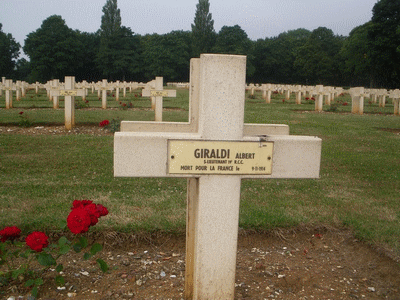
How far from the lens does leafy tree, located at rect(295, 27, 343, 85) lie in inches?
2776

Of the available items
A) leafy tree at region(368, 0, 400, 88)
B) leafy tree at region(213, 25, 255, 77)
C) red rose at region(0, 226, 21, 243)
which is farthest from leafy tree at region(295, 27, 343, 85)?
red rose at region(0, 226, 21, 243)

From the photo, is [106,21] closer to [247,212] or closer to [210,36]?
[210,36]

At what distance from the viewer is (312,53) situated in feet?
237

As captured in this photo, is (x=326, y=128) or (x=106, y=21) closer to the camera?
(x=326, y=128)

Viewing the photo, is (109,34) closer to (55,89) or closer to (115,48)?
(115,48)

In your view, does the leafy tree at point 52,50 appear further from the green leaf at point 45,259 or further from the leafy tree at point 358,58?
the green leaf at point 45,259

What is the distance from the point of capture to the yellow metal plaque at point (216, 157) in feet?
8.66

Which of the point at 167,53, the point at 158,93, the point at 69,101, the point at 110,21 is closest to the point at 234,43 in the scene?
the point at 167,53

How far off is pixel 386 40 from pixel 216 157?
46532 mm

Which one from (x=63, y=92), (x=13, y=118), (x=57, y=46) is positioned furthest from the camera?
(x=57, y=46)

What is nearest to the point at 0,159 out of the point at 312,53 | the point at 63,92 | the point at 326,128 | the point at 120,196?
the point at 120,196

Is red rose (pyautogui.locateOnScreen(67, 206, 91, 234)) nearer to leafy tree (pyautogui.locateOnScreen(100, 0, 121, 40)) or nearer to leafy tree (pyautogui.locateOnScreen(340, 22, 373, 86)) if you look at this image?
leafy tree (pyautogui.locateOnScreen(340, 22, 373, 86))

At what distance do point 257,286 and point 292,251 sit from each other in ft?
2.74

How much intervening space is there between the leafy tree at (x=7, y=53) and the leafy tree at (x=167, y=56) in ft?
76.9
